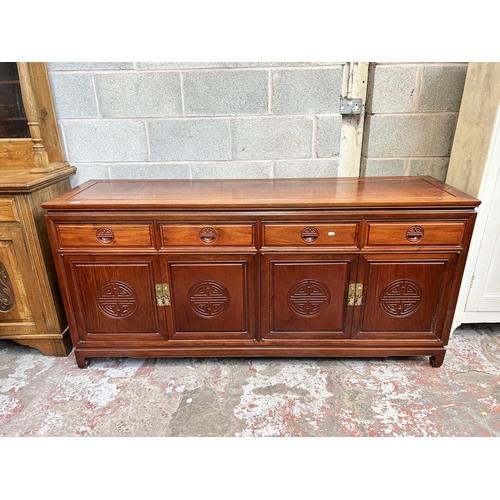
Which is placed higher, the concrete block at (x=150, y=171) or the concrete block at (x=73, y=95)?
the concrete block at (x=73, y=95)

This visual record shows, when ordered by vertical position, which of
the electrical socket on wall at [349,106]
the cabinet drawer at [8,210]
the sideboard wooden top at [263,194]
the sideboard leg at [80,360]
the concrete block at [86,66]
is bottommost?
the sideboard leg at [80,360]

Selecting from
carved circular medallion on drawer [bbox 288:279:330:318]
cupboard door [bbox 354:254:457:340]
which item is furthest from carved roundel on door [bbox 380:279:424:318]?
carved circular medallion on drawer [bbox 288:279:330:318]

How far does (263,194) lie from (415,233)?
67cm

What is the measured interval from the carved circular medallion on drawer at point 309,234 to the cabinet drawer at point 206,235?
0.72 feet

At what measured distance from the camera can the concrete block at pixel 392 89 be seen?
1788mm

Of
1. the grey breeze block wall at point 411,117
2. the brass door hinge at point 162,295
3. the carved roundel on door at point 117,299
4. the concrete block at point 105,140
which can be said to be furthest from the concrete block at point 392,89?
the carved roundel on door at point 117,299

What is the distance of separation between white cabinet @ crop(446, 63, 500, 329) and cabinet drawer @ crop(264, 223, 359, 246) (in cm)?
71

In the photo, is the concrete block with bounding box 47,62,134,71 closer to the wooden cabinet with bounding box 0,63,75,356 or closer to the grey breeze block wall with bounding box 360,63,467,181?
the wooden cabinet with bounding box 0,63,75,356

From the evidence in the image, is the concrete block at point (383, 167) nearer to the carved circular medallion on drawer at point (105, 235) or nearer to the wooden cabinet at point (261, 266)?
the wooden cabinet at point (261, 266)

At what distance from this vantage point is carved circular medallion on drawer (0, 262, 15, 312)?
170 centimetres

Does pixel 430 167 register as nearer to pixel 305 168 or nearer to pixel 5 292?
pixel 305 168

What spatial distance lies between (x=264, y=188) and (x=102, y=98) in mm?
989

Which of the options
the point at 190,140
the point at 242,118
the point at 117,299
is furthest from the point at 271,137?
the point at 117,299

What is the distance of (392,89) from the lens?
71.6 inches
